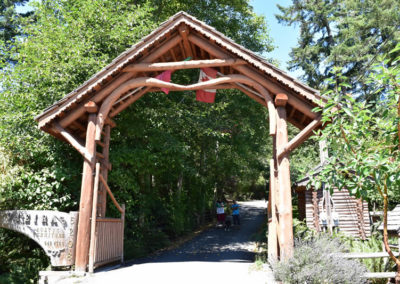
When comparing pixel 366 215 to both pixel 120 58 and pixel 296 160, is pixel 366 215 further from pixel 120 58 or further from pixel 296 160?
pixel 120 58

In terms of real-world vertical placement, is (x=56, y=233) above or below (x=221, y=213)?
above

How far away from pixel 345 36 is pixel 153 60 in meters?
22.4

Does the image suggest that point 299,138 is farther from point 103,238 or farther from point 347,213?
point 347,213

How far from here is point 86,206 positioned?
8.20 m

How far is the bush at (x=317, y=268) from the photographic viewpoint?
577cm

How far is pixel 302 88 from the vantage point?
808 cm

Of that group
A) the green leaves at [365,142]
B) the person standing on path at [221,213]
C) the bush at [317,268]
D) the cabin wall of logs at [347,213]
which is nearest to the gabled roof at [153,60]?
the green leaves at [365,142]

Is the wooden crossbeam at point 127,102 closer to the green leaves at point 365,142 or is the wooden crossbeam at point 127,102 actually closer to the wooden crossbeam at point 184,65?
the wooden crossbeam at point 184,65

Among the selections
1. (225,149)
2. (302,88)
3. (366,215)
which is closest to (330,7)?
(225,149)

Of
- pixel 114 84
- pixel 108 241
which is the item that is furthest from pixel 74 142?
pixel 108 241

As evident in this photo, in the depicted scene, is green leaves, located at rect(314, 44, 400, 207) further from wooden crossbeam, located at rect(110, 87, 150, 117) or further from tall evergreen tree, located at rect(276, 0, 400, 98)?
tall evergreen tree, located at rect(276, 0, 400, 98)

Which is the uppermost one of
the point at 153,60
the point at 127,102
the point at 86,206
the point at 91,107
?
the point at 153,60

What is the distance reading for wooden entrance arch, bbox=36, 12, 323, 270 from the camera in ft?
26.3

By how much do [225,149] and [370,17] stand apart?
16.9m
